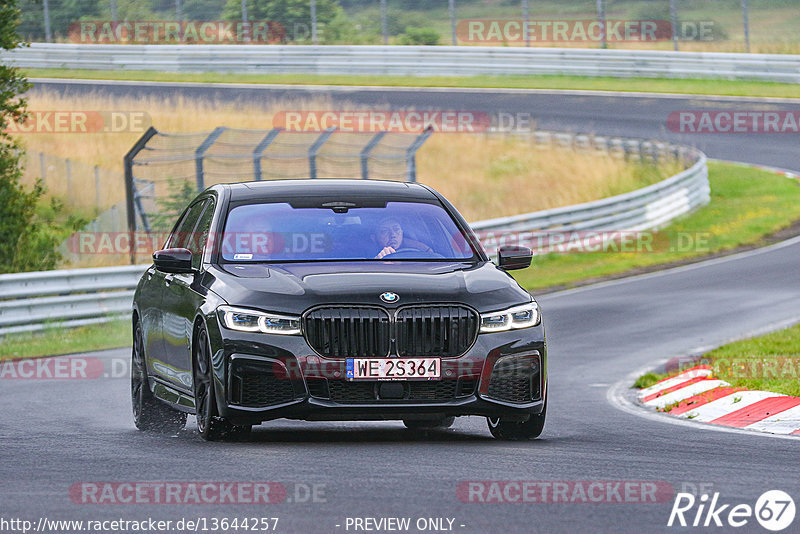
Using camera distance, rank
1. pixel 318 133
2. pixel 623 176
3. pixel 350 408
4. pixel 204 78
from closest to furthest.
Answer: pixel 350 408, pixel 318 133, pixel 623 176, pixel 204 78

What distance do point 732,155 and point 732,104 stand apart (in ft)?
11.4

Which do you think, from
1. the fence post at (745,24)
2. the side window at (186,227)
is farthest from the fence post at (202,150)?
the fence post at (745,24)

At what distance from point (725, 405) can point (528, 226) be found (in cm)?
1433

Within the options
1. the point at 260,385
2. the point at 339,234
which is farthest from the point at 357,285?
the point at 339,234

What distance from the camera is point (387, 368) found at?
8.12 meters

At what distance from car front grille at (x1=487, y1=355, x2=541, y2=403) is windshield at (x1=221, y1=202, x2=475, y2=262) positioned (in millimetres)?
1002

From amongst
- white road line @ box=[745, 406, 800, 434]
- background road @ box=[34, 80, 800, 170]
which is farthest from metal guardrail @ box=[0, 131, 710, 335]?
white road line @ box=[745, 406, 800, 434]

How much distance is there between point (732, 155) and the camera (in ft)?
119

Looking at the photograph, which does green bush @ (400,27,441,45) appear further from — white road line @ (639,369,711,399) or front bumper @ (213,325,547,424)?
front bumper @ (213,325,547,424)

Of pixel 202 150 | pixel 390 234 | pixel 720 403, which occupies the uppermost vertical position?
pixel 390 234

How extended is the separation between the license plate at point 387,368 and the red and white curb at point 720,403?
268 centimetres

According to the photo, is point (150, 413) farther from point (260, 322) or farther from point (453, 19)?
point (453, 19)

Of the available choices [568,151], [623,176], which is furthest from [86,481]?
[568,151]

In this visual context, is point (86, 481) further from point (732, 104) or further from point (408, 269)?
point (732, 104)
